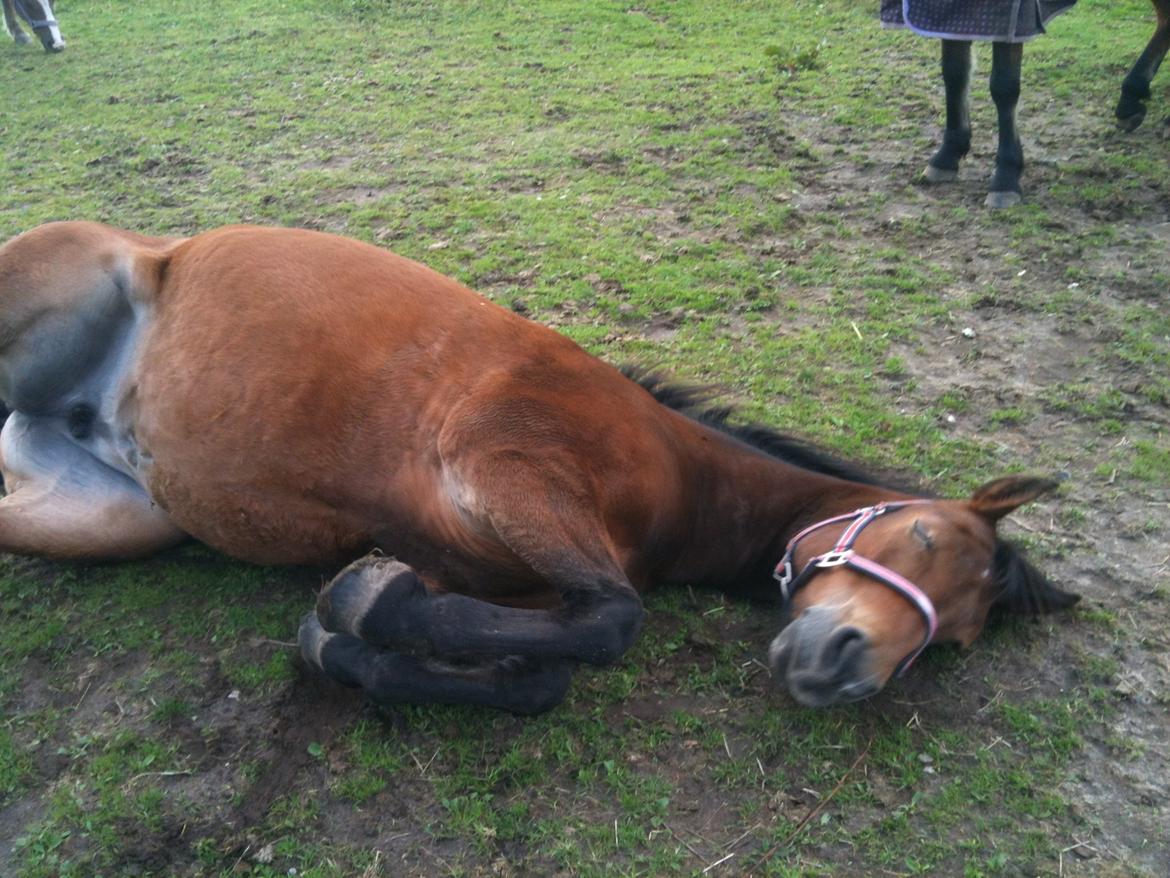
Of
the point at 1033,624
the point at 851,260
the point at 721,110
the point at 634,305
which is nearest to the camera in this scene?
the point at 1033,624

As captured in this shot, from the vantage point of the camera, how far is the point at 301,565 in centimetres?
354

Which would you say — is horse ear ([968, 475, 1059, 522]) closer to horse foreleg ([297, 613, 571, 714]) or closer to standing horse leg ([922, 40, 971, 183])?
horse foreleg ([297, 613, 571, 714])

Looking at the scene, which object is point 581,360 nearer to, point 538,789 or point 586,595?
point 586,595

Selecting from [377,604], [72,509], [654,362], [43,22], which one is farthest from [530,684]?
[43,22]

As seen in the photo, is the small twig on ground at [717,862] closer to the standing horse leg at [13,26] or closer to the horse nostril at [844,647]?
the horse nostril at [844,647]

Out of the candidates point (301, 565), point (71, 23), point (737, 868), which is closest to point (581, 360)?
point (301, 565)

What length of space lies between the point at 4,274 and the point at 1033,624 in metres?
3.99

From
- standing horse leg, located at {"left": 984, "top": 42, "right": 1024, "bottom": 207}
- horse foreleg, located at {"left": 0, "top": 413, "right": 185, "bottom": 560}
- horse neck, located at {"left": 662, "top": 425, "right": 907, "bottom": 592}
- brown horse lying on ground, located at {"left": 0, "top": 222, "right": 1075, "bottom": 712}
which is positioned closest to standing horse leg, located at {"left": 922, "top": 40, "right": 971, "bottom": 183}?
standing horse leg, located at {"left": 984, "top": 42, "right": 1024, "bottom": 207}

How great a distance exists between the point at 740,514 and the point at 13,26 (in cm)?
1293

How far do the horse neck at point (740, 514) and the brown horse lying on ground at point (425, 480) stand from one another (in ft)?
0.03

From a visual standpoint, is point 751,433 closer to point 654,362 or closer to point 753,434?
point 753,434

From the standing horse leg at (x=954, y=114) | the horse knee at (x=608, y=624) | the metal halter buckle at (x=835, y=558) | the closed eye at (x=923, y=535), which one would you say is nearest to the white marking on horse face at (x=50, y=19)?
the standing horse leg at (x=954, y=114)

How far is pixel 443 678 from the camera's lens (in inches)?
115

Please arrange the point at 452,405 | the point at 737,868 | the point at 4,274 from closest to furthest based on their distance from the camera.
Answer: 1. the point at 737,868
2. the point at 452,405
3. the point at 4,274
